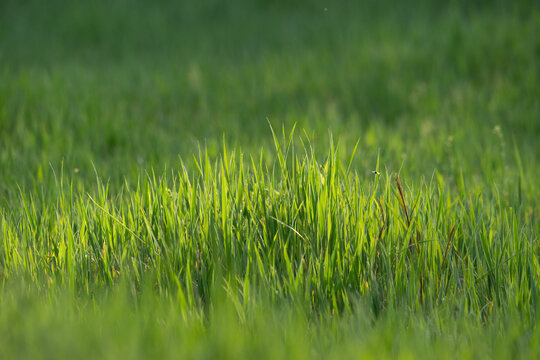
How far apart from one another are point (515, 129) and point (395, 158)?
1.44m

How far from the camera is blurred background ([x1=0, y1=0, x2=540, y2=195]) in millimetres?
3941

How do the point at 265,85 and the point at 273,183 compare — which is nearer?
the point at 273,183

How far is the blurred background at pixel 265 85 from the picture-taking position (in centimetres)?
394

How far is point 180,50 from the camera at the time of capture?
7.19 meters

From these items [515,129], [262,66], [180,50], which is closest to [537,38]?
[515,129]

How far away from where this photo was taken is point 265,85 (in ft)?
18.3

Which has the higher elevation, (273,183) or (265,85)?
(265,85)

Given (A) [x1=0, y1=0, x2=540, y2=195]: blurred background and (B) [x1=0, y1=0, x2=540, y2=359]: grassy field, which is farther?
(A) [x1=0, y1=0, x2=540, y2=195]: blurred background

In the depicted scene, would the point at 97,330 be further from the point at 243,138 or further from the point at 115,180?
the point at 243,138

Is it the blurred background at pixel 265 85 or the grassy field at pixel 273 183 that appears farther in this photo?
the blurred background at pixel 265 85

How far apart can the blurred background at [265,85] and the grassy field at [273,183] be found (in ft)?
0.11

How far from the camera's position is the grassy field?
1.61 m

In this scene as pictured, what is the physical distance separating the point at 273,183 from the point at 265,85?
3553 mm

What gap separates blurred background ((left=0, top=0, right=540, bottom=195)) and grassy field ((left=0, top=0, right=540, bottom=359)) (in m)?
0.03
